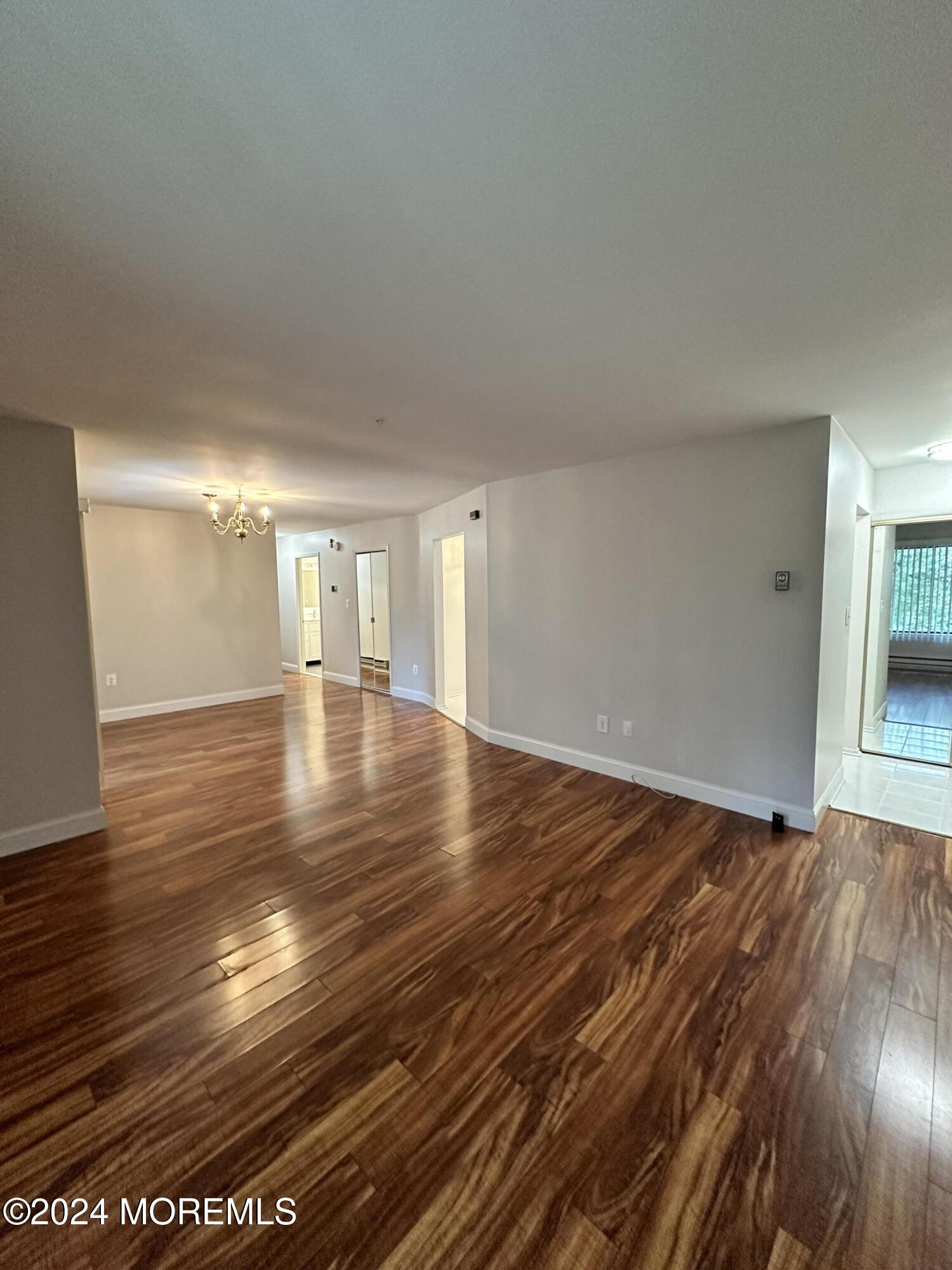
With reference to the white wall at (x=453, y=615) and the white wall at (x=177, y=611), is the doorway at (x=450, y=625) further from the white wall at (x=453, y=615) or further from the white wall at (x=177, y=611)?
the white wall at (x=177, y=611)

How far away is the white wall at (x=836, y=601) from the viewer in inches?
118

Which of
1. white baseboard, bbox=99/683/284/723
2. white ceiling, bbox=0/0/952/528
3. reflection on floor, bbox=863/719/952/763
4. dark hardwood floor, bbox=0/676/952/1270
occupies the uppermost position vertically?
white ceiling, bbox=0/0/952/528

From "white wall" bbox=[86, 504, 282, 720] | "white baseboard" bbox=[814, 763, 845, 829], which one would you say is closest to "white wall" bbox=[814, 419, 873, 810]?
"white baseboard" bbox=[814, 763, 845, 829]

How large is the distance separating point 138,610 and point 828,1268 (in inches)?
277

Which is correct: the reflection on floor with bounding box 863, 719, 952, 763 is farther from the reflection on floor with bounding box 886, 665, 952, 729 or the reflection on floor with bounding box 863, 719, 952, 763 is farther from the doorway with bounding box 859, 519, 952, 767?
the reflection on floor with bounding box 886, 665, 952, 729

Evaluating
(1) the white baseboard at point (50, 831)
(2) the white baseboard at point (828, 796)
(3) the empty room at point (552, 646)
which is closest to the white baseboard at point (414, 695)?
(3) the empty room at point (552, 646)

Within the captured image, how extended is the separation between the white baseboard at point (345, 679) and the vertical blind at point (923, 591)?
836 cm

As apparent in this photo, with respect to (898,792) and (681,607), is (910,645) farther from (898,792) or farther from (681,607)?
(681,607)

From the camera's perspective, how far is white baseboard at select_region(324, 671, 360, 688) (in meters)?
7.83

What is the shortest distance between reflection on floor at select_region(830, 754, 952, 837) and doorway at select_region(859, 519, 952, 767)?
25 centimetres

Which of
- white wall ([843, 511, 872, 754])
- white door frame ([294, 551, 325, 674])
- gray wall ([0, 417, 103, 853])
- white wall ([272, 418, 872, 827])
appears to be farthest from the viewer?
white door frame ([294, 551, 325, 674])

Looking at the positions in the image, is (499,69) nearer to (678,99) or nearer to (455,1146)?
(678,99)

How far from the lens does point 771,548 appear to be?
3094 millimetres

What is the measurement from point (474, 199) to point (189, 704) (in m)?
6.66
